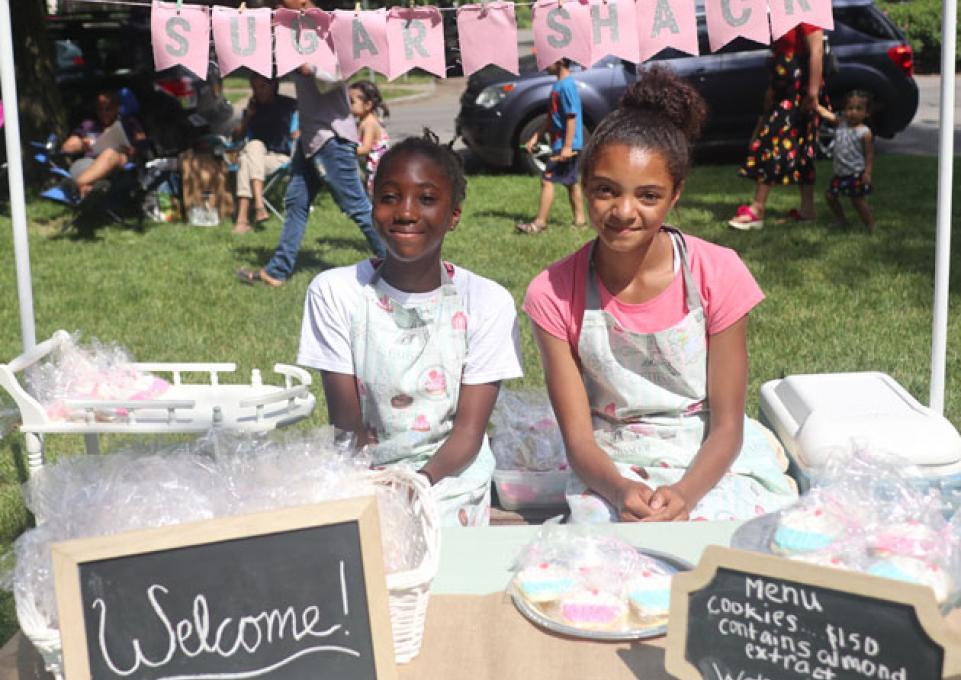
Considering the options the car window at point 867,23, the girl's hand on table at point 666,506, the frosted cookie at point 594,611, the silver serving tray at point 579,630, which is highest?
the car window at point 867,23

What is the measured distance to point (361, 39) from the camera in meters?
2.83

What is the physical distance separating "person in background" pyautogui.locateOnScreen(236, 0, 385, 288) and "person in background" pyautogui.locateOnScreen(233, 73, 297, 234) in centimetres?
192

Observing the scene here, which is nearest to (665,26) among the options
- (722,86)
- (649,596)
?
(649,596)

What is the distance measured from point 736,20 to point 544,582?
5.22 feet

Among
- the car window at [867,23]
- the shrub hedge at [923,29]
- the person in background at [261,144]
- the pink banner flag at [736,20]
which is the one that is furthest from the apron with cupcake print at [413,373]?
the shrub hedge at [923,29]

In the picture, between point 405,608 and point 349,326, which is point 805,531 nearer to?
point 405,608

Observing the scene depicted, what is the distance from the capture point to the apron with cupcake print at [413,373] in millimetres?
2678

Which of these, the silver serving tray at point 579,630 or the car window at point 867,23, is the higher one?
the car window at point 867,23

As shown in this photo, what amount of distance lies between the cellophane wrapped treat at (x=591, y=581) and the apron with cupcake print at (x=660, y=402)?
66 centimetres

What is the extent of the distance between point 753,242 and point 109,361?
5.43m

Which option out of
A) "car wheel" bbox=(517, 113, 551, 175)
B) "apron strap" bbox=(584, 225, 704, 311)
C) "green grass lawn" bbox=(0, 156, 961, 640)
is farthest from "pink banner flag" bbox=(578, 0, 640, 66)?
"car wheel" bbox=(517, 113, 551, 175)

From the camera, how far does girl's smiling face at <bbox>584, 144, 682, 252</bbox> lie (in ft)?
8.00

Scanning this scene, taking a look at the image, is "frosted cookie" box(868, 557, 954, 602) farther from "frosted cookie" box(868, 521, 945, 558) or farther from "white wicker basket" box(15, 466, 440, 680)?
"white wicker basket" box(15, 466, 440, 680)

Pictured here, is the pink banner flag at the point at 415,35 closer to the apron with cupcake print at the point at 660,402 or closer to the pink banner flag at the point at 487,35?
the pink banner flag at the point at 487,35
